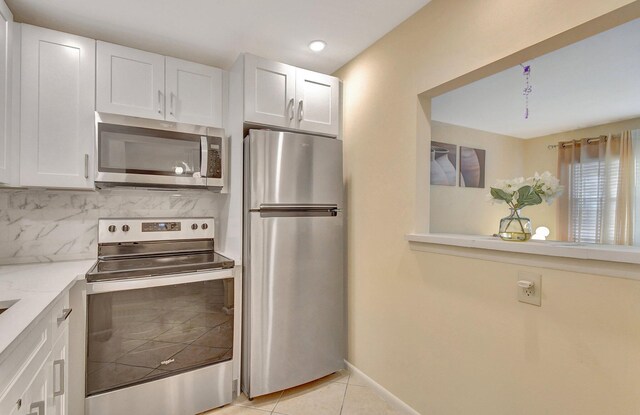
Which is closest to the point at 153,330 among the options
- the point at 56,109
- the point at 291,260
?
the point at 291,260

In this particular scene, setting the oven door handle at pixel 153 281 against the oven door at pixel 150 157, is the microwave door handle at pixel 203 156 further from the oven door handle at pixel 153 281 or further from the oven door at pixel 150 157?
the oven door handle at pixel 153 281

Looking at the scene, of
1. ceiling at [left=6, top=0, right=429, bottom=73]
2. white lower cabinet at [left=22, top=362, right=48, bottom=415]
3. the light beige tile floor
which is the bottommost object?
the light beige tile floor

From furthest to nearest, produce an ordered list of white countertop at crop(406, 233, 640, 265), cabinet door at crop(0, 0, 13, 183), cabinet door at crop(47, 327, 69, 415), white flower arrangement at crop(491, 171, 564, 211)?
1. cabinet door at crop(0, 0, 13, 183)
2. white flower arrangement at crop(491, 171, 564, 211)
3. cabinet door at crop(47, 327, 69, 415)
4. white countertop at crop(406, 233, 640, 265)

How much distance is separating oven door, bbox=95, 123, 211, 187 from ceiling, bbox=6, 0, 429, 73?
65cm

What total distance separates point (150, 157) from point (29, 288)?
95 cm

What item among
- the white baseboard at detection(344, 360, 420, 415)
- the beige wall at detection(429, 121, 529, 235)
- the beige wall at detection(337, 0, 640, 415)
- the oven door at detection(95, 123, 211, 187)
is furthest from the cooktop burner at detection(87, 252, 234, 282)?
the beige wall at detection(429, 121, 529, 235)

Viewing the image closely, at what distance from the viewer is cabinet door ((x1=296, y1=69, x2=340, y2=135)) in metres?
2.19

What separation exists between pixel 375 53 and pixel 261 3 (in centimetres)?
84

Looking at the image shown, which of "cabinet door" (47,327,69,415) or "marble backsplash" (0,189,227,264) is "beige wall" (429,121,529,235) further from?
"cabinet door" (47,327,69,415)

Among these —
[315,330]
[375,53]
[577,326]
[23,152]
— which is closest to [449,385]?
[577,326]

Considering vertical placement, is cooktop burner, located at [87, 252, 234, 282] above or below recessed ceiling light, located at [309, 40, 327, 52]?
below

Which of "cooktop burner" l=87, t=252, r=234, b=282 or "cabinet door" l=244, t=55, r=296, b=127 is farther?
"cabinet door" l=244, t=55, r=296, b=127

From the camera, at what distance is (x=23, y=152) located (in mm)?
1697

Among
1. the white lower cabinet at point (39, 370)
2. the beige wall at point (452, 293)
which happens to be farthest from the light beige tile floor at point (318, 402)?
the white lower cabinet at point (39, 370)
